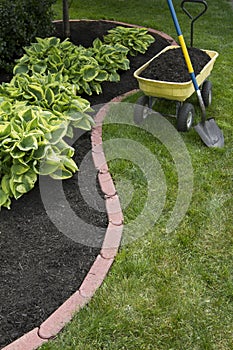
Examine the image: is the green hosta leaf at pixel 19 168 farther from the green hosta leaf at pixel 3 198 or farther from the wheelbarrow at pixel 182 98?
the wheelbarrow at pixel 182 98

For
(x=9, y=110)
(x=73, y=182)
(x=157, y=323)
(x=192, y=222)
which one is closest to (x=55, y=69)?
(x=9, y=110)

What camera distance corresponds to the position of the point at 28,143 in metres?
3.20

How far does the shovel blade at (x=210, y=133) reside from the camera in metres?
3.96

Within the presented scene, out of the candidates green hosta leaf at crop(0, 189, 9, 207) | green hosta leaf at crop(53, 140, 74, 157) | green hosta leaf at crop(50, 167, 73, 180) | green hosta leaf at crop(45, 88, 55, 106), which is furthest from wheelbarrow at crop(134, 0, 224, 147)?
green hosta leaf at crop(0, 189, 9, 207)

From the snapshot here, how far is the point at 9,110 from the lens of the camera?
365cm

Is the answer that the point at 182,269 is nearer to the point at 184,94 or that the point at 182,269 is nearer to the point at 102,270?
the point at 102,270

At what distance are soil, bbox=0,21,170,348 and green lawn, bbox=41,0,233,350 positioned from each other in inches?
7.3

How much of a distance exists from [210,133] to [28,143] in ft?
5.32

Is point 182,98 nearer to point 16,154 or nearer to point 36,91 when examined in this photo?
point 36,91

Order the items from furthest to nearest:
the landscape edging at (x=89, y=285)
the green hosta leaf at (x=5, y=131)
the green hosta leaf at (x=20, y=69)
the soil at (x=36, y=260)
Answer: the green hosta leaf at (x=20, y=69) → the green hosta leaf at (x=5, y=131) → the soil at (x=36, y=260) → the landscape edging at (x=89, y=285)

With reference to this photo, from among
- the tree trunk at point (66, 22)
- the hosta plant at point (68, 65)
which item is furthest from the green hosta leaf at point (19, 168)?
the tree trunk at point (66, 22)

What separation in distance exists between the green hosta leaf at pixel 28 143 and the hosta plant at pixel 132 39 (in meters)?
2.90

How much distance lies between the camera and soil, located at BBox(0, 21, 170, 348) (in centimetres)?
252

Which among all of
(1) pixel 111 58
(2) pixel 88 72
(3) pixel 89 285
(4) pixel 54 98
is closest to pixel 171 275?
(3) pixel 89 285
